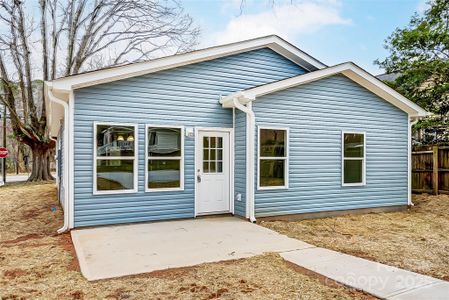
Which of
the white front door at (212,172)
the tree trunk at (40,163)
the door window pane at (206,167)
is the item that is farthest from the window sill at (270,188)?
the tree trunk at (40,163)

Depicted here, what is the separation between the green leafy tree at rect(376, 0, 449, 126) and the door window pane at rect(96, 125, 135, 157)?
34.1 ft

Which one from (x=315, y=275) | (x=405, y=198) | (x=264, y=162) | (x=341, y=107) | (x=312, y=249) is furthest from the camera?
(x=405, y=198)

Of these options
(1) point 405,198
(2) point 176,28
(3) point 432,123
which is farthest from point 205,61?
(2) point 176,28

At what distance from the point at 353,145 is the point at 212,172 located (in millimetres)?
3782

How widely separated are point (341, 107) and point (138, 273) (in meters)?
6.42

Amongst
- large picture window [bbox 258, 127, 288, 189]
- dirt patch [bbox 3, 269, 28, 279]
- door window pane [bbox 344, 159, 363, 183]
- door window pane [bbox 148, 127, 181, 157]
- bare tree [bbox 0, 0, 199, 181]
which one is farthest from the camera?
bare tree [bbox 0, 0, 199, 181]

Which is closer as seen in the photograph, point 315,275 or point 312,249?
point 315,275

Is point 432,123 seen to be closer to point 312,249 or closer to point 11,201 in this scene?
point 312,249

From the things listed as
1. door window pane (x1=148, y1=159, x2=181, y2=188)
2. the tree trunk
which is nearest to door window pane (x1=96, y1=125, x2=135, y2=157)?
door window pane (x1=148, y1=159, x2=181, y2=188)

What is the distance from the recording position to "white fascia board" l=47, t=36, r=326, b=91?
619cm

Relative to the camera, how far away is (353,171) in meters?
8.63

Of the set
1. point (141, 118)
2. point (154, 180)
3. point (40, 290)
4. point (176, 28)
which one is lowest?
point (40, 290)

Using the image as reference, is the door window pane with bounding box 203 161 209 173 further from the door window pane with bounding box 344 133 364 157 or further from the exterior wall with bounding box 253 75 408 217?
the door window pane with bounding box 344 133 364 157

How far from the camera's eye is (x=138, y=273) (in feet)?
13.4
